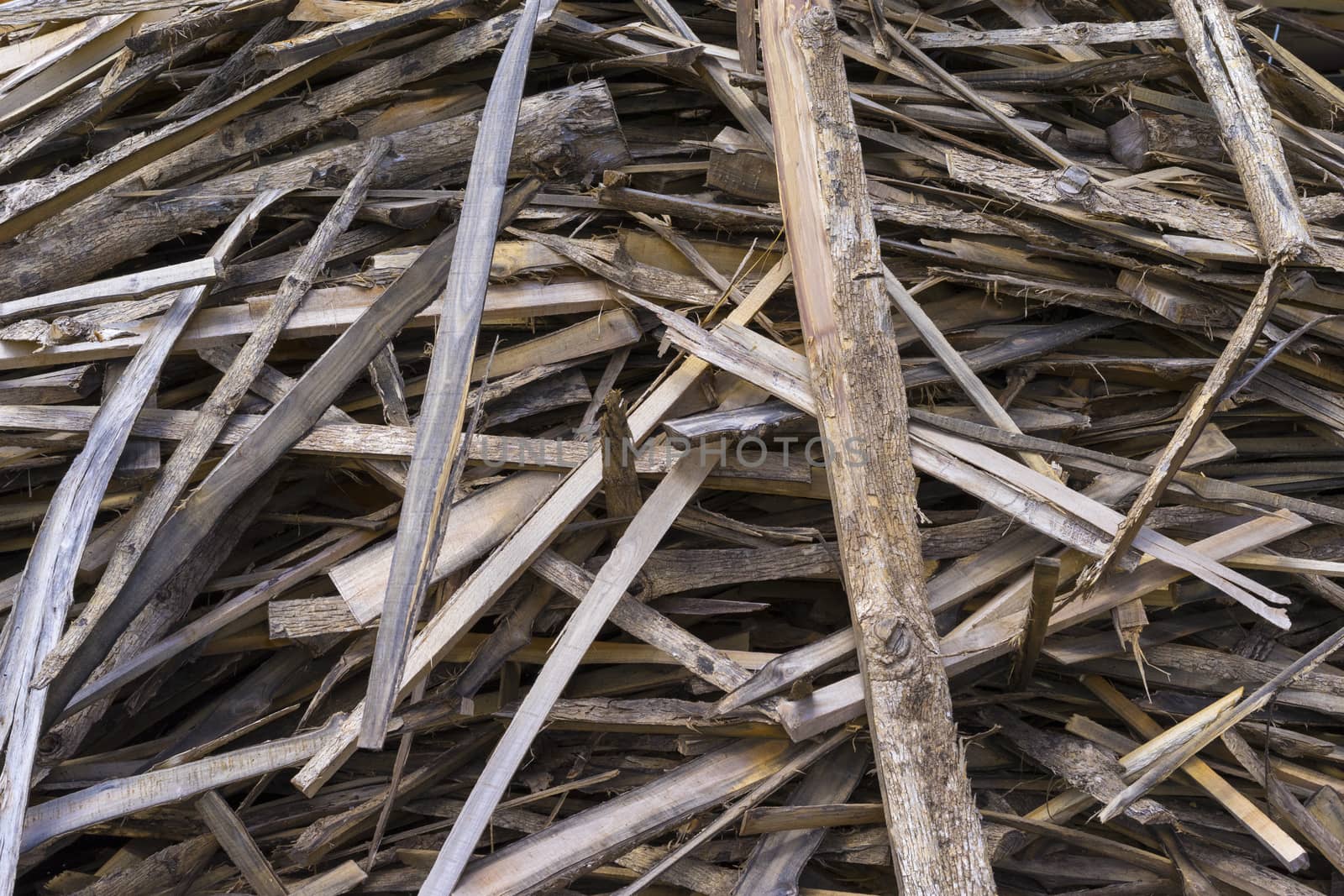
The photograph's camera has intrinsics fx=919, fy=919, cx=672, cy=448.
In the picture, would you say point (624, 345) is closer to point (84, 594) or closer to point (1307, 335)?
point (84, 594)

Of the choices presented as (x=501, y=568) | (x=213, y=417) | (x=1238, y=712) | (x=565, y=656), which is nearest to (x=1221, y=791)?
(x=1238, y=712)

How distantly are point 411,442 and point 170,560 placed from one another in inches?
19.3

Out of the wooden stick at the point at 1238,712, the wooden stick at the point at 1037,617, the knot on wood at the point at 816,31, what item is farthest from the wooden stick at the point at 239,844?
the knot on wood at the point at 816,31

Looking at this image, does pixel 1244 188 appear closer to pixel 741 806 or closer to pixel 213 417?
pixel 741 806

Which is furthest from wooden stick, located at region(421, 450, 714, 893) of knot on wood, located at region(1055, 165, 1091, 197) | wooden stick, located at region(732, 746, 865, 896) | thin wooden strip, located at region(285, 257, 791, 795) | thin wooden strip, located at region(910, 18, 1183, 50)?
thin wooden strip, located at region(910, 18, 1183, 50)

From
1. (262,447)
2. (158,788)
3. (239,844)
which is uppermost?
(262,447)

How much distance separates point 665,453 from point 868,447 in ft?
1.40

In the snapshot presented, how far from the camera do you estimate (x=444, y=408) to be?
152 cm

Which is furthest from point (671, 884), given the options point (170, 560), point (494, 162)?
point (494, 162)

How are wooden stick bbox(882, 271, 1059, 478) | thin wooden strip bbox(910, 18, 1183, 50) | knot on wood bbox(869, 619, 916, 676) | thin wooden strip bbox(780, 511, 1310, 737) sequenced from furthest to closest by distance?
thin wooden strip bbox(910, 18, 1183, 50), wooden stick bbox(882, 271, 1059, 478), thin wooden strip bbox(780, 511, 1310, 737), knot on wood bbox(869, 619, 916, 676)

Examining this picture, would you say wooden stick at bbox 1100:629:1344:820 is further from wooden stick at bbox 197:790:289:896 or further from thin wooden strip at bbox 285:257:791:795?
wooden stick at bbox 197:790:289:896

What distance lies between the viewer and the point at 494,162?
1.72 meters

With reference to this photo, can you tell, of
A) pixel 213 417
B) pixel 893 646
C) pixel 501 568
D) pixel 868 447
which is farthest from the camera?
pixel 213 417

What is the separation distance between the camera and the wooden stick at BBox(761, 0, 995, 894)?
1.46 metres
